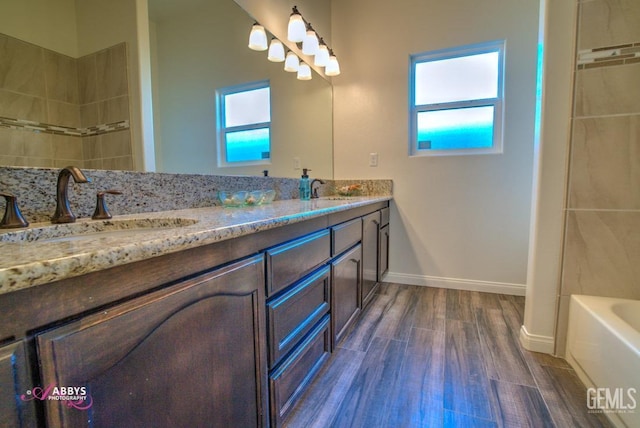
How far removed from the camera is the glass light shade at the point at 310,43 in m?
2.23

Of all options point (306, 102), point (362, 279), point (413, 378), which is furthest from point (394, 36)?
point (413, 378)

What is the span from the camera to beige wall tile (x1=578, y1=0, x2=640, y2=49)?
4.33ft

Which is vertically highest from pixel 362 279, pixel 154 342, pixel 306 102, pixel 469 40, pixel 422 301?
pixel 469 40

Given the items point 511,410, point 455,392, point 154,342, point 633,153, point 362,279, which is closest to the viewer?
point 154,342

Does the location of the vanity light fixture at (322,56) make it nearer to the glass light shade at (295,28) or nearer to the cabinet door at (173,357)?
the glass light shade at (295,28)

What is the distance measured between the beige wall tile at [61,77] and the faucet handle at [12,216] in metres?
0.36

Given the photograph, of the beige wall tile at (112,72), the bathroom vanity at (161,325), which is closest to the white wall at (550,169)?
the bathroom vanity at (161,325)

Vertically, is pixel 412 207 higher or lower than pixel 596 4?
lower

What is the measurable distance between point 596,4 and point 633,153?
74cm

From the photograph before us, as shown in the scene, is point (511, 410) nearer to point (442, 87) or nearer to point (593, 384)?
point (593, 384)

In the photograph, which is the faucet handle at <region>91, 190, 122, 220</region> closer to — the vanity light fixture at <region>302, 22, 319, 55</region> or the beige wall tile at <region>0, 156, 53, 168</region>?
the beige wall tile at <region>0, 156, 53, 168</region>

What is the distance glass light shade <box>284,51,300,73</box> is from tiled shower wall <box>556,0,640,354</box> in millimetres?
1707

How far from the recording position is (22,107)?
802 mm

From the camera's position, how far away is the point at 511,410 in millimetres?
1128
